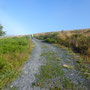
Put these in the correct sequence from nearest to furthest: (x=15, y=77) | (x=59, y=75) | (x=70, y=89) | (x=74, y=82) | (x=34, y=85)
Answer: (x=70, y=89), (x=34, y=85), (x=74, y=82), (x=15, y=77), (x=59, y=75)

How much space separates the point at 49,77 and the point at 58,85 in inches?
20.5

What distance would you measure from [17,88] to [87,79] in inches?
102

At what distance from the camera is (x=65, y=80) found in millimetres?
2656

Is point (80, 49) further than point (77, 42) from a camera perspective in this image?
No

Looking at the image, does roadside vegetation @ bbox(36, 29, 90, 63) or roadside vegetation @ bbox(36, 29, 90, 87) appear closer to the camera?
roadside vegetation @ bbox(36, 29, 90, 87)

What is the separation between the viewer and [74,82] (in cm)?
254

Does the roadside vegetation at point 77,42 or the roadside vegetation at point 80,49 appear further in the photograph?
the roadside vegetation at point 77,42

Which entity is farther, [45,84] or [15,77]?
[15,77]

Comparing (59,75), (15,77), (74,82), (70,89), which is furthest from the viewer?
(59,75)

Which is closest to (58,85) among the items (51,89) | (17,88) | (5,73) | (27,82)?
(51,89)

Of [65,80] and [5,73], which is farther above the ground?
[5,73]

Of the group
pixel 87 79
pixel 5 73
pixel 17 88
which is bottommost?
pixel 87 79

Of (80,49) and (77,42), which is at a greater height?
(77,42)

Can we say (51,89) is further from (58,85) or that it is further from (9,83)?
(9,83)
